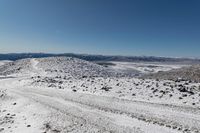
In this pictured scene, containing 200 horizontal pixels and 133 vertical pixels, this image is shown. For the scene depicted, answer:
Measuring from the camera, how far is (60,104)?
57.6 feet

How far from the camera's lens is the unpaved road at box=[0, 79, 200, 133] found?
1136cm

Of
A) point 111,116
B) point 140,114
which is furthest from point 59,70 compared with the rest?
point 140,114

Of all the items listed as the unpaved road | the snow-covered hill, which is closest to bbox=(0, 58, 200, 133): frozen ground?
the unpaved road

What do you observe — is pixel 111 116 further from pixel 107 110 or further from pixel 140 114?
pixel 140 114

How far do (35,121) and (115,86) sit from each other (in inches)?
384

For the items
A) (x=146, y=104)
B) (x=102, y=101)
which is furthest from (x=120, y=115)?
(x=102, y=101)

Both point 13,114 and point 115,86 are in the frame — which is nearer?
point 13,114

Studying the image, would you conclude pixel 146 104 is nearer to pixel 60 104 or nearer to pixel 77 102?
pixel 77 102

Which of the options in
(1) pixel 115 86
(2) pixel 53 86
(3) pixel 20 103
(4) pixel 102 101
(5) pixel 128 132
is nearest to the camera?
(5) pixel 128 132

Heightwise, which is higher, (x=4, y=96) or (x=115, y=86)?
(x=115, y=86)

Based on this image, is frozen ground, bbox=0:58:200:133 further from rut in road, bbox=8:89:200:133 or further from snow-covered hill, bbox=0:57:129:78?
snow-covered hill, bbox=0:57:129:78

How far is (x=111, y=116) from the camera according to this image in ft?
44.5

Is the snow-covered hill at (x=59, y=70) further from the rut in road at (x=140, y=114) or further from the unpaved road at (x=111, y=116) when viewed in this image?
the unpaved road at (x=111, y=116)

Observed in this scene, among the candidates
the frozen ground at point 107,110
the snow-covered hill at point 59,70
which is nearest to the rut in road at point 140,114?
the frozen ground at point 107,110
